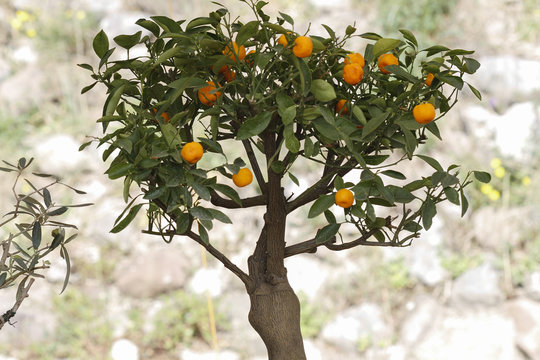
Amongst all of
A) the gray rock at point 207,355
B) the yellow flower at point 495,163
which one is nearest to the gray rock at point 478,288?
the yellow flower at point 495,163

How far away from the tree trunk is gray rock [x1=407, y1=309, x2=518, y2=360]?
1.37 m

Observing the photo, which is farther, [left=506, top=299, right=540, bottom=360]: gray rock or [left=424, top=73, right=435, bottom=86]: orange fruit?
[left=506, top=299, right=540, bottom=360]: gray rock

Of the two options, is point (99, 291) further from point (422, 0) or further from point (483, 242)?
point (422, 0)

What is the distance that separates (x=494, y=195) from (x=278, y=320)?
1.63 m

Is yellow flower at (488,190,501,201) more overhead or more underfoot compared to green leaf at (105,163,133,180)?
more overhead

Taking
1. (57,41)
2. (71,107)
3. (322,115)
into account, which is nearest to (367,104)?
(322,115)

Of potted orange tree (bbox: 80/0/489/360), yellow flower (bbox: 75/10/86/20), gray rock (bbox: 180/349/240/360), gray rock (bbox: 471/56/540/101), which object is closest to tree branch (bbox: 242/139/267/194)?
potted orange tree (bbox: 80/0/489/360)

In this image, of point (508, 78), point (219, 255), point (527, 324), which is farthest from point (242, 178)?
point (508, 78)

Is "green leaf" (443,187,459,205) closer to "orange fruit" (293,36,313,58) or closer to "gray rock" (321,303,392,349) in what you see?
"orange fruit" (293,36,313,58)

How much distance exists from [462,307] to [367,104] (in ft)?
5.44

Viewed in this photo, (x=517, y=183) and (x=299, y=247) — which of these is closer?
(x=299, y=247)

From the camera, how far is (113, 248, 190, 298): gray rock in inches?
88.8

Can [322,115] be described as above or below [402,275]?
below

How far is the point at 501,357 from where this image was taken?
6.89ft
